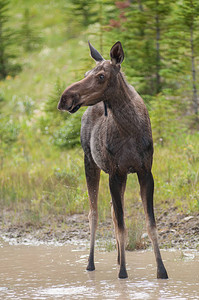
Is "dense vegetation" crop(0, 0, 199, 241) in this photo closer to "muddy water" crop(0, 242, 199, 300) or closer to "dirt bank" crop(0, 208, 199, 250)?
"dirt bank" crop(0, 208, 199, 250)

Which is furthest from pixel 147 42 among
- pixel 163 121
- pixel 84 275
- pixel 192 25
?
pixel 84 275

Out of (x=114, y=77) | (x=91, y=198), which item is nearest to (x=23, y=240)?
(x=91, y=198)

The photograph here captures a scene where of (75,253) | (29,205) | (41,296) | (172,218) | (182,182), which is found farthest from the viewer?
(29,205)

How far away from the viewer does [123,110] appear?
6570mm

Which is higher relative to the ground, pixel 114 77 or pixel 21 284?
pixel 114 77

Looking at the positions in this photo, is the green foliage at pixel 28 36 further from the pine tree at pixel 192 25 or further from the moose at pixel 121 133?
the moose at pixel 121 133

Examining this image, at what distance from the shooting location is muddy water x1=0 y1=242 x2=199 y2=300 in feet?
20.4

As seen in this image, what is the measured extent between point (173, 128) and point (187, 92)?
2659mm

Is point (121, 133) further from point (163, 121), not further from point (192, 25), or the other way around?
point (192, 25)

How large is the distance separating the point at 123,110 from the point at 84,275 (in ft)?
7.63

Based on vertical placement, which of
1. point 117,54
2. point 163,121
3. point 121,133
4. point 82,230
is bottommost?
point 82,230

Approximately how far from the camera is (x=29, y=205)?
11625 mm

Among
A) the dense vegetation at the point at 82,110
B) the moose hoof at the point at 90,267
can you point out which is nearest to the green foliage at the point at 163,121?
the dense vegetation at the point at 82,110

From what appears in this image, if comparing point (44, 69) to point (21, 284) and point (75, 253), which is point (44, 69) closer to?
point (75, 253)
